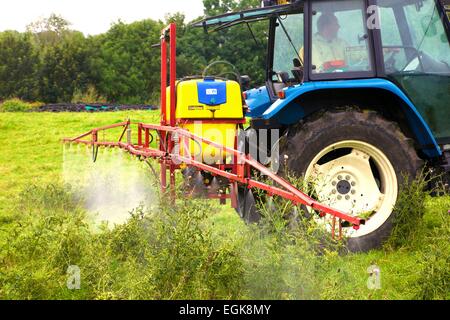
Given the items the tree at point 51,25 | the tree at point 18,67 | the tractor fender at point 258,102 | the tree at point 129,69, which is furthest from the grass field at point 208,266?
the tree at point 51,25

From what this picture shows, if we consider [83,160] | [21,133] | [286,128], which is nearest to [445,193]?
Result: [286,128]

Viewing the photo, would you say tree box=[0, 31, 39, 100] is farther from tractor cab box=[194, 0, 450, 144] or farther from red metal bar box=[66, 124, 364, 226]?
tractor cab box=[194, 0, 450, 144]

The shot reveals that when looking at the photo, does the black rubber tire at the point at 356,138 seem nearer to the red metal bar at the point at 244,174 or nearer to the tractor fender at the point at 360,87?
the tractor fender at the point at 360,87

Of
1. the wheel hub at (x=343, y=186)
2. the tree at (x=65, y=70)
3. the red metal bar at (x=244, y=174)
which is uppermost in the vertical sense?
the tree at (x=65, y=70)

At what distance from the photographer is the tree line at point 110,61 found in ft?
102

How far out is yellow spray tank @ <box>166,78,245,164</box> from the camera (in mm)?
6125

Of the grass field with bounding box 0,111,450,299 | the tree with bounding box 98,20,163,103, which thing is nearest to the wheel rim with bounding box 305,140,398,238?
the grass field with bounding box 0,111,450,299

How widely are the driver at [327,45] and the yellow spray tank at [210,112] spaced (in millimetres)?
995

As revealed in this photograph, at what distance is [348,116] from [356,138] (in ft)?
0.63

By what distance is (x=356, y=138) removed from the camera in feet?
17.7

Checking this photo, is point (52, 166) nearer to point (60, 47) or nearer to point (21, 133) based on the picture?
point (21, 133)

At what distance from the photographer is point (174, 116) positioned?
6.05m
